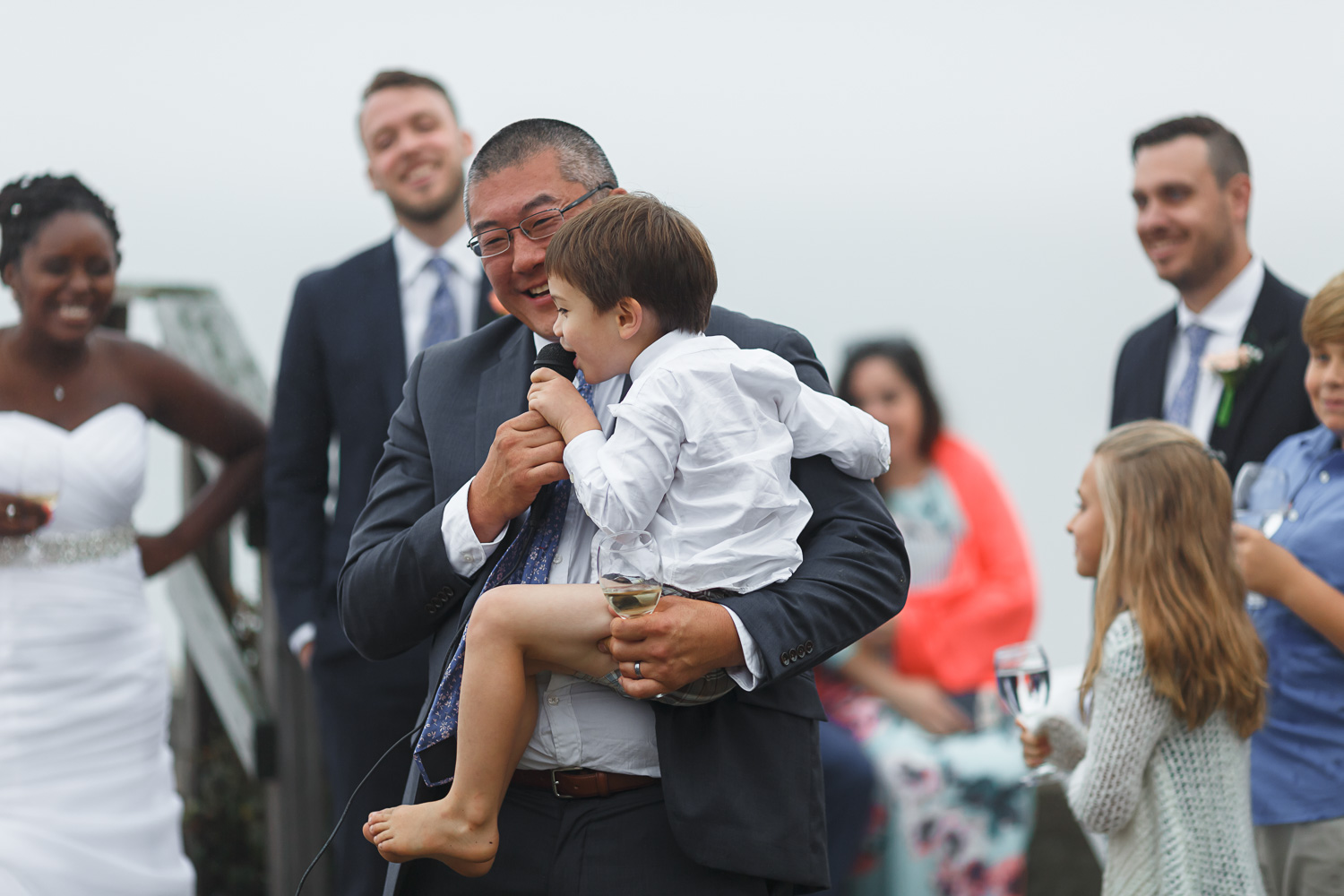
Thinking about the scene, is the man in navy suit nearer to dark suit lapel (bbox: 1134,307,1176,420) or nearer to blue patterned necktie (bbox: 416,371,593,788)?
blue patterned necktie (bbox: 416,371,593,788)

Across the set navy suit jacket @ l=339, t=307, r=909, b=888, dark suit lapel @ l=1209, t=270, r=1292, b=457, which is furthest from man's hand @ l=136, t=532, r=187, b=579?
dark suit lapel @ l=1209, t=270, r=1292, b=457

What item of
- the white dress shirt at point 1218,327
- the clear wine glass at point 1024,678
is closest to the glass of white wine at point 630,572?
the clear wine glass at point 1024,678

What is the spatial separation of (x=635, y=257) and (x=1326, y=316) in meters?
1.74

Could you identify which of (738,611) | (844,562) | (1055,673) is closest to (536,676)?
(738,611)

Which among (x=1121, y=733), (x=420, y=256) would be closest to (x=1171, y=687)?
(x=1121, y=733)

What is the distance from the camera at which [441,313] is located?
3.61 m

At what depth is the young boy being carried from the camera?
175 cm

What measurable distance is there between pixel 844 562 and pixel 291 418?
2.16 m

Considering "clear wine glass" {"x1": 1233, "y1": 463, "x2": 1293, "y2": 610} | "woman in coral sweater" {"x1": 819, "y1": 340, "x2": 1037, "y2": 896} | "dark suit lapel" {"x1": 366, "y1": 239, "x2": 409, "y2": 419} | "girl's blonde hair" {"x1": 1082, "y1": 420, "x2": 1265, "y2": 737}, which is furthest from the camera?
"woman in coral sweater" {"x1": 819, "y1": 340, "x2": 1037, "y2": 896}

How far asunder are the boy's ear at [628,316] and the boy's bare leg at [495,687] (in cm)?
37

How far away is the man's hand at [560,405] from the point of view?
71.6 inches

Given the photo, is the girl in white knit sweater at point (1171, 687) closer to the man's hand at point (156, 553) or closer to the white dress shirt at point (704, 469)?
the white dress shirt at point (704, 469)

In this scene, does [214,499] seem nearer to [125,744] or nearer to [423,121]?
[125,744]

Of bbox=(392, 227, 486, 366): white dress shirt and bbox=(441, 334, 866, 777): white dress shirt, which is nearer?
bbox=(441, 334, 866, 777): white dress shirt
